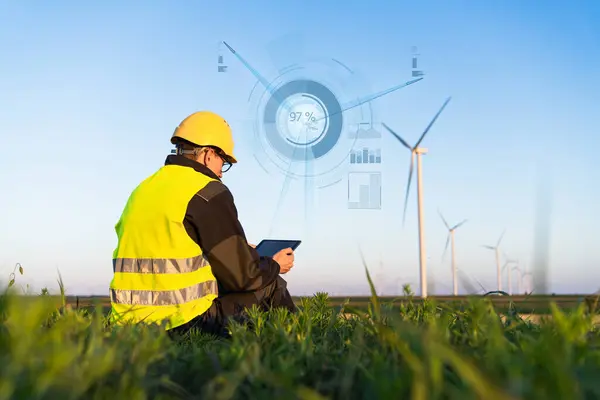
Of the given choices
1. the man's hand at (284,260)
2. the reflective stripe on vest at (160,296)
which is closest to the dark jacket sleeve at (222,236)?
the reflective stripe on vest at (160,296)

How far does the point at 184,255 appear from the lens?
5.96 m

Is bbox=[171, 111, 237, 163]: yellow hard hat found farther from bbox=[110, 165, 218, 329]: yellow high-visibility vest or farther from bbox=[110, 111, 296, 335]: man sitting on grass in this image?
bbox=[110, 165, 218, 329]: yellow high-visibility vest

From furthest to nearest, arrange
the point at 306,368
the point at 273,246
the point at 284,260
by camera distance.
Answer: the point at 273,246, the point at 284,260, the point at 306,368

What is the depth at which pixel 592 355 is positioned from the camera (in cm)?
226

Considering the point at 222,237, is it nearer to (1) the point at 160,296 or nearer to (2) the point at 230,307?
(2) the point at 230,307

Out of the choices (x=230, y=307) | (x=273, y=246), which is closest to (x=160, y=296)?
(x=230, y=307)

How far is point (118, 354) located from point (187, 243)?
3.88 meters

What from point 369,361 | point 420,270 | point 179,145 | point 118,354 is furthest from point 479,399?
point 420,270

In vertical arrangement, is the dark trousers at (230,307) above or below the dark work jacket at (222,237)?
below

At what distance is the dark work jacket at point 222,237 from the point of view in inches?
242

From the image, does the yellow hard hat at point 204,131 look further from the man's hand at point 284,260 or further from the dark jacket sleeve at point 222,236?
the man's hand at point 284,260

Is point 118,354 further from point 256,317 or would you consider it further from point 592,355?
point 256,317

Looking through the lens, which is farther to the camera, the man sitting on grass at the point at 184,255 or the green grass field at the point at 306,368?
the man sitting on grass at the point at 184,255

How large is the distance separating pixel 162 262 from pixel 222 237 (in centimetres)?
64
